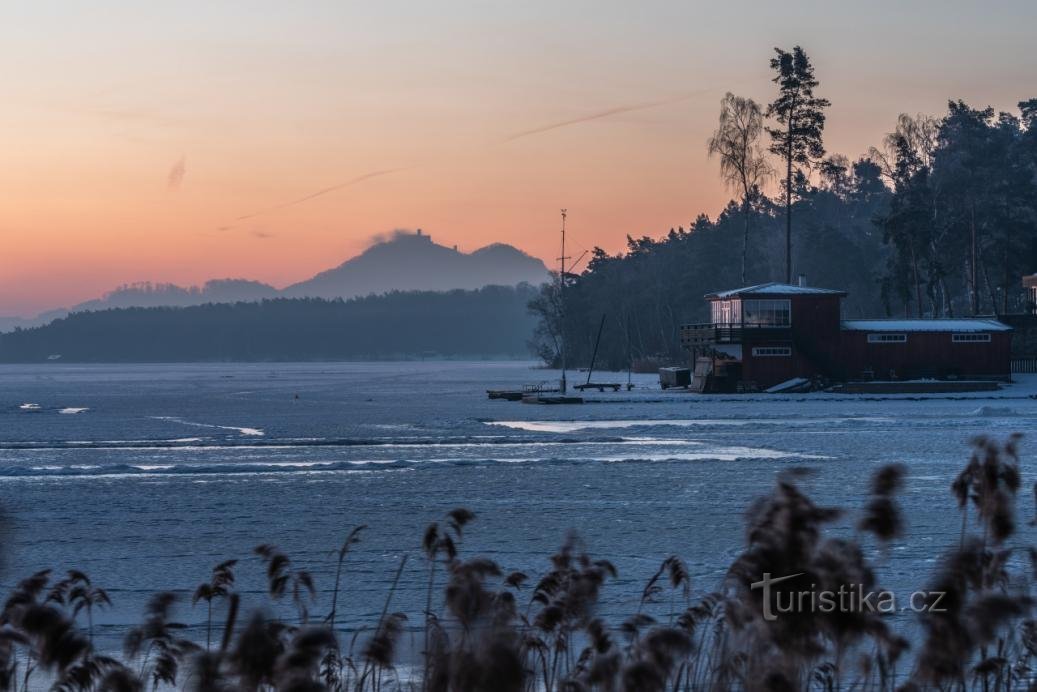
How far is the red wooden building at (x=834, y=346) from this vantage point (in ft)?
243

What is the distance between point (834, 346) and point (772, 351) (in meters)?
3.59

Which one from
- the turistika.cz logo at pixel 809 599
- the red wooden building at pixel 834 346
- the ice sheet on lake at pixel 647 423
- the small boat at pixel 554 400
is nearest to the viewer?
the turistika.cz logo at pixel 809 599

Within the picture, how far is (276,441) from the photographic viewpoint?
4234 cm

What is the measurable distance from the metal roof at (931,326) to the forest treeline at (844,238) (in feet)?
27.5

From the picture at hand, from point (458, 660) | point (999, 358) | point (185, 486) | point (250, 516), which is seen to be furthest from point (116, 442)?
point (999, 358)

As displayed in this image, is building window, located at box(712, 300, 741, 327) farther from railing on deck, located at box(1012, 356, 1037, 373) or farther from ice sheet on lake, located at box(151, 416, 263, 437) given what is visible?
ice sheet on lake, located at box(151, 416, 263, 437)

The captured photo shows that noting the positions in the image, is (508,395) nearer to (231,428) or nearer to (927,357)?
(927,357)

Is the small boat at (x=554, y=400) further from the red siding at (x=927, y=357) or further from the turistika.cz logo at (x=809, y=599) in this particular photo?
the turistika.cz logo at (x=809, y=599)

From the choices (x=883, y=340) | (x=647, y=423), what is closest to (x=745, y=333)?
(x=883, y=340)

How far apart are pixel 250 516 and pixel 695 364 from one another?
59901mm

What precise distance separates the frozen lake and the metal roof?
15628mm

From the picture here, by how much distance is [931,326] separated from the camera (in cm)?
7456

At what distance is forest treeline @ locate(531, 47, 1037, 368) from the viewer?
86.5 metres

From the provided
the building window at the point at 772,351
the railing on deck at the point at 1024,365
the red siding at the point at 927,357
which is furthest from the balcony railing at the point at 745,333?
the railing on deck at the point at 1024,365
